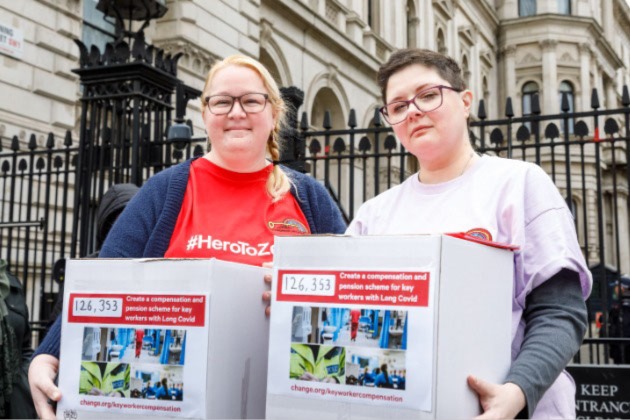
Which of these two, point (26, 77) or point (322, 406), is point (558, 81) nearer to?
point (26, 77)

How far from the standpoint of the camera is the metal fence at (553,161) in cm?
552

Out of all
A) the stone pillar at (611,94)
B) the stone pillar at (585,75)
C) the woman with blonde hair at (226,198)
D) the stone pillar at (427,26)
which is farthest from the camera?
the stone pillar at (611,94)

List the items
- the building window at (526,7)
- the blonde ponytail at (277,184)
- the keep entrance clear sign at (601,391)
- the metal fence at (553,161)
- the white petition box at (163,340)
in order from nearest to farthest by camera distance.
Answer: the white petition box at (163,340)
the blonde ponytail at (277,184)
the keep entrance clear sign at (601,391)
the metal fence at (553,161)
the building window at (526,7)

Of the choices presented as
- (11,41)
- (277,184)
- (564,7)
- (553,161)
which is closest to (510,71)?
(564,7)

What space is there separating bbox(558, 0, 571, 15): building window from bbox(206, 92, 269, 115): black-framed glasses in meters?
43.7

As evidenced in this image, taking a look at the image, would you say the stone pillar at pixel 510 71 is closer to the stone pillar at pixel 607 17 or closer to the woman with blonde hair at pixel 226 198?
the stone pillar at pixel 607 17

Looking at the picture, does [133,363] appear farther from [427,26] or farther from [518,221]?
[427,26]

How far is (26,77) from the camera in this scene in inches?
411

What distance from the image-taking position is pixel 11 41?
400 inches

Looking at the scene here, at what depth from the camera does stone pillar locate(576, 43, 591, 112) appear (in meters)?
38.6

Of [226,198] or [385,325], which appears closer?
[385,325]

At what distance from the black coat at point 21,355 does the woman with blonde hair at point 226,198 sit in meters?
2.83

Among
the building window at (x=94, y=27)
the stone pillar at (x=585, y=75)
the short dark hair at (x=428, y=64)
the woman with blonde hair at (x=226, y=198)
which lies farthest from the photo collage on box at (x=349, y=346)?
the stone pillar at (x=585, y=75)

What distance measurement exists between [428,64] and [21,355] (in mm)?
3702
